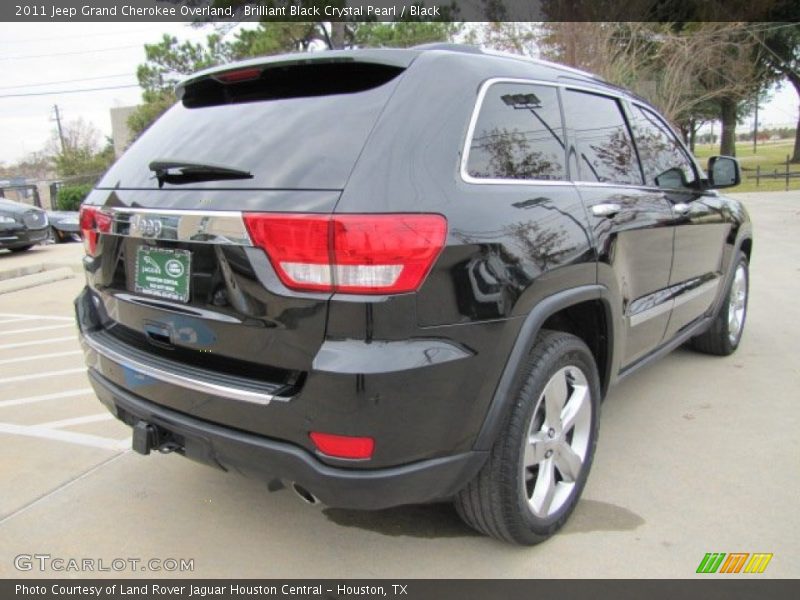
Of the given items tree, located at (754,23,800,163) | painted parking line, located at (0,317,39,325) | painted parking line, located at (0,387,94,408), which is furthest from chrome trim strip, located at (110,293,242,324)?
tree, located at (754,23,800,163)

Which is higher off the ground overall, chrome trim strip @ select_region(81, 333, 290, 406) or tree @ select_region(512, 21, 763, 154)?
tree @ select_region(512, 21, 763, 154)

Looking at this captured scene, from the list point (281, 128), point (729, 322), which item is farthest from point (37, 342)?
point (729, 322)

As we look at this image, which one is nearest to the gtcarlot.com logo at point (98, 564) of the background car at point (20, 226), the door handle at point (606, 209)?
the door handle at point (606, 209)

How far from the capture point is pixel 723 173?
405 cm

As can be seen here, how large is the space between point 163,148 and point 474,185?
132 cm

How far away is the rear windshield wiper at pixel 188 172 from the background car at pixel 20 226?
1030 cm

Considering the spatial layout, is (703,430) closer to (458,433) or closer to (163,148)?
(458,433)

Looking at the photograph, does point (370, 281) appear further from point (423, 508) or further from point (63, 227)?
point (63, 227)

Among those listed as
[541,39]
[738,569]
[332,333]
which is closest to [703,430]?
[738,569]

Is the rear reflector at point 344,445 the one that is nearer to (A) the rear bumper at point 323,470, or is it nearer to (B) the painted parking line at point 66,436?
(A) the rear bumper at point 323,470

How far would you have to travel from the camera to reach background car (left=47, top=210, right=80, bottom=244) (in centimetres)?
1416

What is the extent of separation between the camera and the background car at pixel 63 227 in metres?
14.2

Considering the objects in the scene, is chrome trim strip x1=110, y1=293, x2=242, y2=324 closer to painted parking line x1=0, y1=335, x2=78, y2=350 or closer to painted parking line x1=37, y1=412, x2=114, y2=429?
painted parking line x1=37, y1=412, x2=114, y2=429

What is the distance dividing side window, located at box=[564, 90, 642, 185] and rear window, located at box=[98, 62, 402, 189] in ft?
3.36
